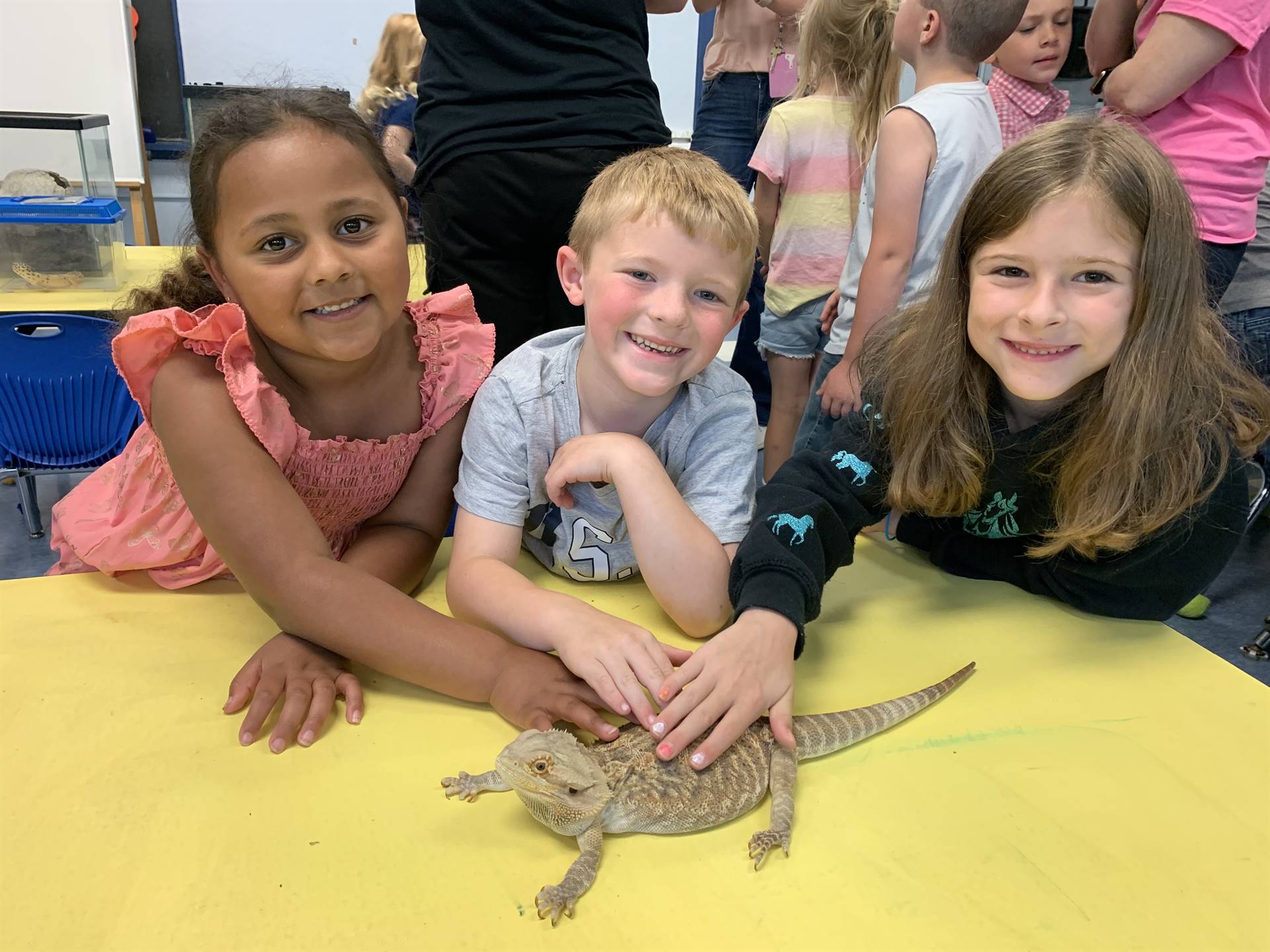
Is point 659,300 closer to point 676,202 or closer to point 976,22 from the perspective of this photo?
point 676,202

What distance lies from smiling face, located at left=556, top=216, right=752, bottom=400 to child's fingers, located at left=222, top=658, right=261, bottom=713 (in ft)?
2.24

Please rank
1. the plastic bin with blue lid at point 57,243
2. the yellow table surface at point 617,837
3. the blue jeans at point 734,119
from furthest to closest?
1. the blue jeans at point 734,119
2. the plastic bin with blue lid at point 57,243
3. the yellow table surface at point 617,837

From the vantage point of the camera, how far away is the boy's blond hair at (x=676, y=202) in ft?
4.39

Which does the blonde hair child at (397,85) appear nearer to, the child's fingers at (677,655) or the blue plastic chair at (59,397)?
the blue plastic chair at (59,397)

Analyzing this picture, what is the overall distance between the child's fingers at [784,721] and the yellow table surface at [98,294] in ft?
5.72

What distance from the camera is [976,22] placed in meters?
2.27

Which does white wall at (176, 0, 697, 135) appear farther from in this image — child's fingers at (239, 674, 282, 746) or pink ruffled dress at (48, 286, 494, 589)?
child's fingers at (239, 674, 282, 746)

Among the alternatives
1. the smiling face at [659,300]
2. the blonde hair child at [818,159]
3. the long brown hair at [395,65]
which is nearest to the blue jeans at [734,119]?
the blonde hair child at [818,159]

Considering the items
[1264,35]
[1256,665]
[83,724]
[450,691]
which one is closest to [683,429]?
[450,691]

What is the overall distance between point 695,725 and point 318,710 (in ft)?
1.55

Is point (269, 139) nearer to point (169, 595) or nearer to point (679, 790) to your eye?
point (169, 595)

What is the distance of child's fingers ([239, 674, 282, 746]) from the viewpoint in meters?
1.04

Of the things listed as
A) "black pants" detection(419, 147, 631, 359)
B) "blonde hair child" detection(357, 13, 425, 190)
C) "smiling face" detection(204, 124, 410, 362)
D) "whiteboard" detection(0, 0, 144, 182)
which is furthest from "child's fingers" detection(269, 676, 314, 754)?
"whiteboard" detection(0, 0, 144, 182)

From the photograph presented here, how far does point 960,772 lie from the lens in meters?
1.05
